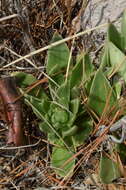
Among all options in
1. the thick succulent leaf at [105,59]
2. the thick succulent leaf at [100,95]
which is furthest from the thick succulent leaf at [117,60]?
the thick succulent leaf at [100,95]

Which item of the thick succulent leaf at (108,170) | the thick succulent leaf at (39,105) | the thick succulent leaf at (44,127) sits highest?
the thick succulent leaf at (39,105)

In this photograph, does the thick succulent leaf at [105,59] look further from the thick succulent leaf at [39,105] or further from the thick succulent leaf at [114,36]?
the thick succulent leaf at [39,105]

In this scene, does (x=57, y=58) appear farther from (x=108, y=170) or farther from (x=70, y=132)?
(x=108, y=170)

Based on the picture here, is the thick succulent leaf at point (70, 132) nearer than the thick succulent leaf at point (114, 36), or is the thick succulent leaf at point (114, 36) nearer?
the thick succulent leaf at point (70, 132)

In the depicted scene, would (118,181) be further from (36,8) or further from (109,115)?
(36,8)

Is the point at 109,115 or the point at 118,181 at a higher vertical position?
the point at 109,115

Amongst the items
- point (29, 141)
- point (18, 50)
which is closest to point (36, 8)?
point (18, 50)

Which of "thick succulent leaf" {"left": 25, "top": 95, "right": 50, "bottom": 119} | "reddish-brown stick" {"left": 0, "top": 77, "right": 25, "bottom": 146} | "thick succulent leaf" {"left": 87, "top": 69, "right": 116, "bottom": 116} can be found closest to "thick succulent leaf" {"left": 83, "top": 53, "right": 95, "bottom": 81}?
"thick succulent leaf" {"left": 87, "top": 69, "right": 116, "bottom": 116}
